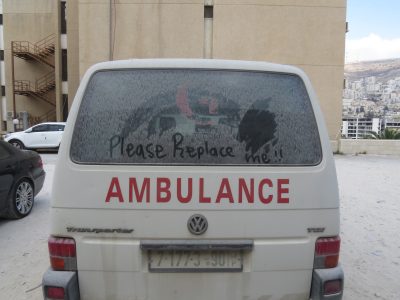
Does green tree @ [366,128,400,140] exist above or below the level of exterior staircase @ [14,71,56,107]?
below

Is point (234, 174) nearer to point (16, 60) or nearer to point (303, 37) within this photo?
point (303, 37)

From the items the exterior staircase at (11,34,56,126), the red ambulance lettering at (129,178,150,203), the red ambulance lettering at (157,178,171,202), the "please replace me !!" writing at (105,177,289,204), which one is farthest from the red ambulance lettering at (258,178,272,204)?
the exterior staircase at (11,34,56,126)

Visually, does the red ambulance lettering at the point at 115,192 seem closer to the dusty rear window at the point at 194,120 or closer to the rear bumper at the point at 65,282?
the dusty rear window at the point at 194,120

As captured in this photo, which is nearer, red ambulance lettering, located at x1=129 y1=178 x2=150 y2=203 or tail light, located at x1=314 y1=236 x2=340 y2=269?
red ambulance lettering, located at x1=129 y1=178 x2=150 y2=203

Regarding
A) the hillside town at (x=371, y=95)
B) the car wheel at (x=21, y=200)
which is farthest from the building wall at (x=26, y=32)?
the hillside town at (x=371, y=95)

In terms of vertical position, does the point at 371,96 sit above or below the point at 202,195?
above

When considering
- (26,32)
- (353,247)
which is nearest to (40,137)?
(26,32)

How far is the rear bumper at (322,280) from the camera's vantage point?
243 centimetres

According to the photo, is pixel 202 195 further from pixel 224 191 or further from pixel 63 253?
pixel 63 253

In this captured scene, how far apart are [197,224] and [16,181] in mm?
4700

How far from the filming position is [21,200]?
6.26 meters

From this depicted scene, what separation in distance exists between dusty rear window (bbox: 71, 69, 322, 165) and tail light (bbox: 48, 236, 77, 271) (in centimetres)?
50

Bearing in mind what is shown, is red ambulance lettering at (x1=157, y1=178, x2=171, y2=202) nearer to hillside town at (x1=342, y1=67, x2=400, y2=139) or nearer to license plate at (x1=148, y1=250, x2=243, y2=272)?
license plate at (x1=148, y1=250, x2=243, y2=272)

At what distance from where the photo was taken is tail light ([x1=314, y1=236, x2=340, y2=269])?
8.05ft
